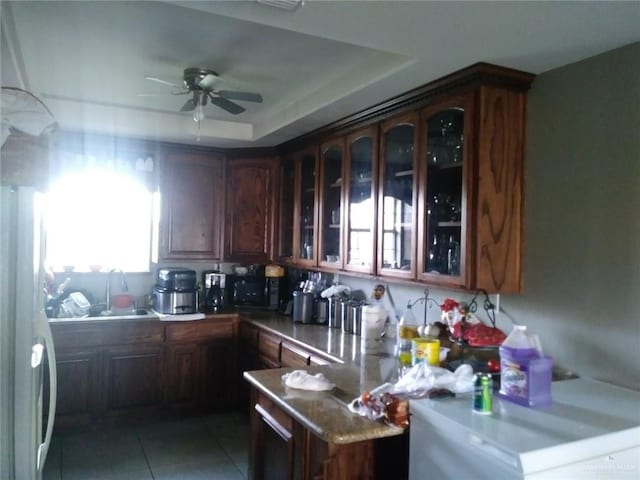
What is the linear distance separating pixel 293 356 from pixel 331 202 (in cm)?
106

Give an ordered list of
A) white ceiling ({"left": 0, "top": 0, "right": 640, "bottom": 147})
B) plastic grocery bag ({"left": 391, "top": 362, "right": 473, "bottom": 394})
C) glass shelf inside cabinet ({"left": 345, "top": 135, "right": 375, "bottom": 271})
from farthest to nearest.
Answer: glass shelf inside cabinet ({"left": 345, "top": 135, "right": 375, "bottom": 271}) < plastic grocery bag ({"left": 391, "top": 362, "right": 473, "bottom": 394}) < white ceiling ({"left": 0, "top": 0, "right": 640, "bottom": 147})

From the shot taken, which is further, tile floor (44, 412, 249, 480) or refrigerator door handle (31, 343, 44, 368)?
tile floor (44, 412, 249, 480)

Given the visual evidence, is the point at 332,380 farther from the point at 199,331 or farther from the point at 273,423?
the point at 199,331

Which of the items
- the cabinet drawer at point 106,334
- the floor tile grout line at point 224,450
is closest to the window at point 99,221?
the cabinet drawer at point 106,334

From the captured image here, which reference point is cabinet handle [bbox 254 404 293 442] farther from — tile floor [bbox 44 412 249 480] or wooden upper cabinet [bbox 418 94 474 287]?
tile floor [bbox 44 412 249 480]

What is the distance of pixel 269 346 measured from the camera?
11.6 ft

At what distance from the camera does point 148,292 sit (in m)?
4.37

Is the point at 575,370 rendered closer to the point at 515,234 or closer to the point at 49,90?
the point at 515,234

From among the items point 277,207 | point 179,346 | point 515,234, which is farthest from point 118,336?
point 515,234

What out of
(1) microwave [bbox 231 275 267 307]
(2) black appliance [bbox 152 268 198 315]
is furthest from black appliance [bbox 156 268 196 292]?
(1) microwave [bbox 231 275 267 307]

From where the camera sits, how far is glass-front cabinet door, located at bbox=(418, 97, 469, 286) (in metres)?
2.32

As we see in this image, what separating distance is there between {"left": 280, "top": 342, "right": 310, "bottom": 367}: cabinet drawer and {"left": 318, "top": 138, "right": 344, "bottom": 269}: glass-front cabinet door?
59 cm

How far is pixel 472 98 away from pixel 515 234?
Answer: 2.16ft

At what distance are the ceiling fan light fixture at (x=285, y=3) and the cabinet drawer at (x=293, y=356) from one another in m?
1.98
